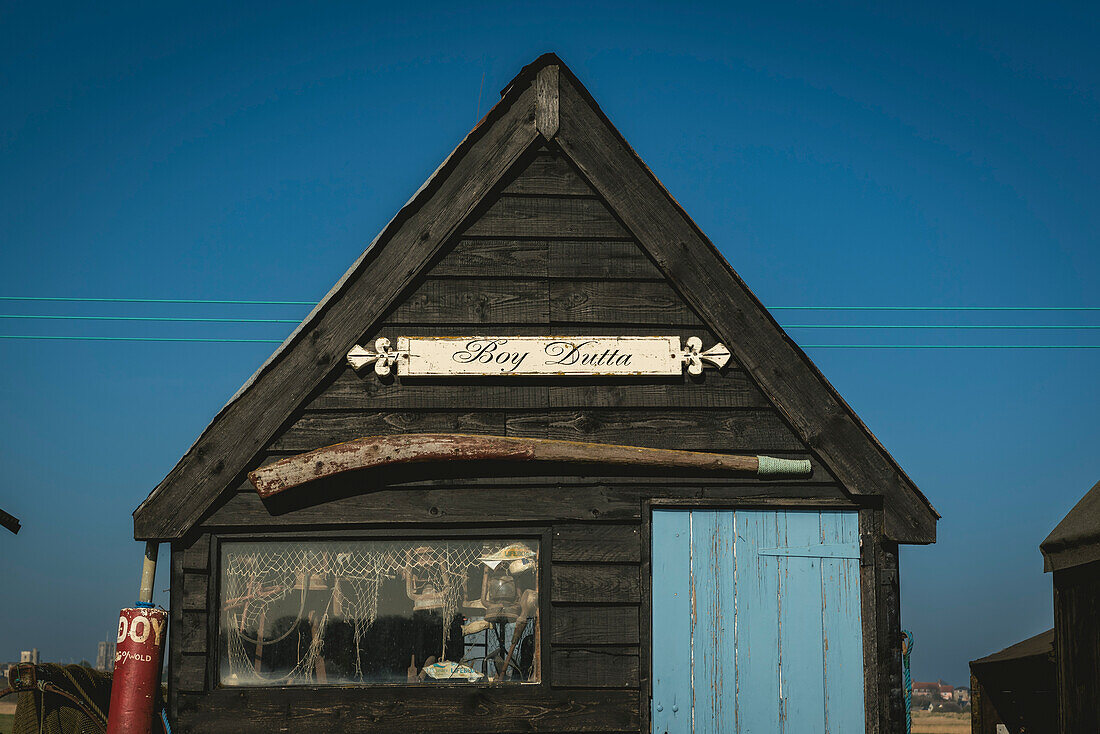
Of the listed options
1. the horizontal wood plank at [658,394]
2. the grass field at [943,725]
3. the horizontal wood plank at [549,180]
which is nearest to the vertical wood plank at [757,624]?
the horizontal wood plank at [658,394]

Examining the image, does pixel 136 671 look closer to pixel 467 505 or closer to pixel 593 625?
pixel 467 505

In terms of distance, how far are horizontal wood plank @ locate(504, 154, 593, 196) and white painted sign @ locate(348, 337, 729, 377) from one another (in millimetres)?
1117

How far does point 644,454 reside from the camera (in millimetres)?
6918

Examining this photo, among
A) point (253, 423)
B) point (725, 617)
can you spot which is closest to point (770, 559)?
point (725, 617)

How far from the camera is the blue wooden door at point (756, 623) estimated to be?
674 cm

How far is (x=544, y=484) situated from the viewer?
6.95 meters

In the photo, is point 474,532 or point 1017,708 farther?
point 1017,708

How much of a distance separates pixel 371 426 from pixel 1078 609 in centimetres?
593

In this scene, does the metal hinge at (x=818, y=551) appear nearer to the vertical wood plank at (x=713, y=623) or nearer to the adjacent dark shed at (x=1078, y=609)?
the vertical wood plank at (x=713, y=623)

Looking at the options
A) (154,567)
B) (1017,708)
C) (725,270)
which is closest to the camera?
(154,567)

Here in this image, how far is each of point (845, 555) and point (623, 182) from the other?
3.06 meters

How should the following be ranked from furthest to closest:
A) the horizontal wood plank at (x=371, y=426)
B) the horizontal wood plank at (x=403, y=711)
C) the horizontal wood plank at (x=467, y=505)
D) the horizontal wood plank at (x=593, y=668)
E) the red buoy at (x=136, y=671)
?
the horizontal wood plank at (x=371, y=426) → the horizontal wood plank at (x=467, y=505) → the horizontal wood plank at (x=593, y=668) → the horizontal wood plank at (x=403, y=711) → the red buoy at (x=136, y=671)

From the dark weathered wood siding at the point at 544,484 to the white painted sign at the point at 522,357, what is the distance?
96 millimetres

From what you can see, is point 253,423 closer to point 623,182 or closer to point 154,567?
point 154,567
